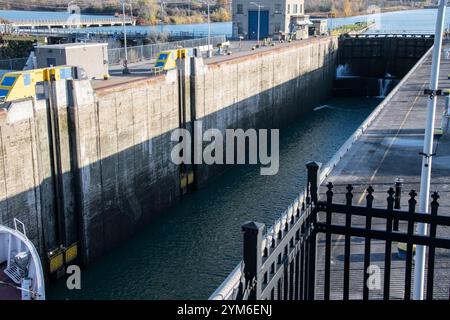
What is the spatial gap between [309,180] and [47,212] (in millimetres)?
15455

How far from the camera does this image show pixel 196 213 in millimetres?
27812

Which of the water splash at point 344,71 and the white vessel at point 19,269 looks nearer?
the white vessel at point 19,269

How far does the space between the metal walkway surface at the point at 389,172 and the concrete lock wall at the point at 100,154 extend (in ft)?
30.6

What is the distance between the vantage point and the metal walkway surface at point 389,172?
1309 cm

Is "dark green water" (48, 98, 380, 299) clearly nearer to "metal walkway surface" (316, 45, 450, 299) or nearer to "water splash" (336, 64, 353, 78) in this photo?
"metal walkway surface" (316, 45, 450, 299)

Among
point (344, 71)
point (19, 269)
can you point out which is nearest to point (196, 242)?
point (19, 269)

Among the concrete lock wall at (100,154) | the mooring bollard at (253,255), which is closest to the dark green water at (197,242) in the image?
the concrete lock wall at (100,154)

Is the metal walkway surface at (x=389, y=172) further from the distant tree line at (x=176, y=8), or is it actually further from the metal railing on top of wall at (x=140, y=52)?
the distant tree line at (x=176, y=8)

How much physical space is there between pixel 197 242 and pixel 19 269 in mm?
11354

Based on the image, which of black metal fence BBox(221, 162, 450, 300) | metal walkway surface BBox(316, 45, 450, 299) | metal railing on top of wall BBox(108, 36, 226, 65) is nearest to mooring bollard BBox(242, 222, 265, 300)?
black metal fence BBox(221, 162, 450, 300)

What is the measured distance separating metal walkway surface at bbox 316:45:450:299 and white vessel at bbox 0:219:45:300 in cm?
641

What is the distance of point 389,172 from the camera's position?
69.5 feet

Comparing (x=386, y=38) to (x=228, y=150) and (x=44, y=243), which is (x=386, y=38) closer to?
(x=228, y=150)
